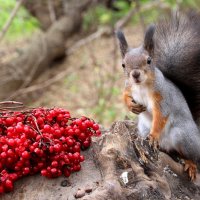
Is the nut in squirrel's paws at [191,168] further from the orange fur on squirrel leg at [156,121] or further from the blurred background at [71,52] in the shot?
the blurred background at [71,52]

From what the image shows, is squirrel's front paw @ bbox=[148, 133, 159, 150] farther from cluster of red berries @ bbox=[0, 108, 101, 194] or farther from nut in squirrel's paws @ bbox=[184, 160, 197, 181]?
cluster of red berries @ bbox=[0, 108, 101, 194]

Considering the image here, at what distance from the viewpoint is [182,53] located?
2561mm

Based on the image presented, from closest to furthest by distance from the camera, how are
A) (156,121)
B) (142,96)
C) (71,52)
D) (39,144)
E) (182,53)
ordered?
(39,144) < (156,121) < (142,96) < (182,53) < (71,52)

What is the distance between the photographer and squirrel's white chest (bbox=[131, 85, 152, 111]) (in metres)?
2.32

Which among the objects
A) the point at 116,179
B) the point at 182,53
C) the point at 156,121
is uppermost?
the point at 182,53

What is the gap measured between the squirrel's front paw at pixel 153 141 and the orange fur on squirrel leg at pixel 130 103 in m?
0.20

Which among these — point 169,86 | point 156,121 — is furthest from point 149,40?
point 156,121

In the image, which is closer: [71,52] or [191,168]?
[191,168]

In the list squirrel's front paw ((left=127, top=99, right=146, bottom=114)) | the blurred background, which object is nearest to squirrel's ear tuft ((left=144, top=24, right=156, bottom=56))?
squirrel's front paw ((left=127, top=99, right=146, bottom=114))

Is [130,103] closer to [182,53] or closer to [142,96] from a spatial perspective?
[142,96]

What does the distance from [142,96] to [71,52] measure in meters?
5.28

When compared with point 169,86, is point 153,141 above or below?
below

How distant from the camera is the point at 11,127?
187 centimetres

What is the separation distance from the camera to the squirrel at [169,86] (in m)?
2.23
